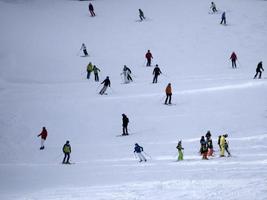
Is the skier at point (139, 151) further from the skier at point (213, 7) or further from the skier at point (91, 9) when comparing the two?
the skier at point (213, 7)

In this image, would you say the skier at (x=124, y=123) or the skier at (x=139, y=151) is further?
the skier at (x=124, y=123)

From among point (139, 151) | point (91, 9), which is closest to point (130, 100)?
point (139, 151)

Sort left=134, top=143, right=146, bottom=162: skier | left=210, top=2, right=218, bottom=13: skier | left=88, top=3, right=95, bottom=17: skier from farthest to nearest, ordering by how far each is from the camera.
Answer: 1. left=88, top=3, right=95, bottom=17: skier
2. left=210, top=2, right=218, bottom=13: skier
3. left=134, top=143, right=146, bottom=162: skier

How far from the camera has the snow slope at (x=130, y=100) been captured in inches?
654

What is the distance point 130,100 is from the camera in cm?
2733

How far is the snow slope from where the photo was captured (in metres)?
16.6

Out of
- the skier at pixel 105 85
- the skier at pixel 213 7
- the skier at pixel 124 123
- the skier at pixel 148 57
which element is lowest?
the skier at pixel 124 123

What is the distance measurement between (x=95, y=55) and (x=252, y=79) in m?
13.9

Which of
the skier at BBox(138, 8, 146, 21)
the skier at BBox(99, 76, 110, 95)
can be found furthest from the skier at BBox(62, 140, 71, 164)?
the skier at BBox(138, 8, 146, 21)

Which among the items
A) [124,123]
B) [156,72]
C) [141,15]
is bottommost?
[124,123]

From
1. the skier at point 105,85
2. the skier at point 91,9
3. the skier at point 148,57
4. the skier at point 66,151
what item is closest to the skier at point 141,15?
the skier at point 91,9

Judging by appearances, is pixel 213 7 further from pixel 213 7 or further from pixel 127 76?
pixel 127 76

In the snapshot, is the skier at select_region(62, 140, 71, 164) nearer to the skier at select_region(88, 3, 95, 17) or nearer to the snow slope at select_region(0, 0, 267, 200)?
the snow slope at select_region(0, 0, 267, 200)

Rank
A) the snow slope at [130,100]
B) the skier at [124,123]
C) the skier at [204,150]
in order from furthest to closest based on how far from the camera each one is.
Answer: the skier at [124,123], the skier at [204,150], the snow slope at [130,100]
